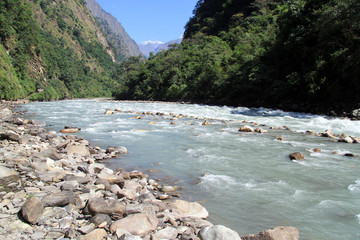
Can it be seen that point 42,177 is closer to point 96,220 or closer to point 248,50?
point 96,220

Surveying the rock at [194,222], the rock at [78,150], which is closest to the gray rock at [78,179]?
the rock at [194,222]

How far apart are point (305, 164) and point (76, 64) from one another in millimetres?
108901

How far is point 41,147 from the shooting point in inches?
310

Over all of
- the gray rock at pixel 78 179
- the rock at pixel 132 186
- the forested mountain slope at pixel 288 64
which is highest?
the forested mountain slope at pixel 288 64

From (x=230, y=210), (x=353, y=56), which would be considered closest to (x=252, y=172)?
(x=230, y=210)

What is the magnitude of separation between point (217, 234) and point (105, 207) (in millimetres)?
1653

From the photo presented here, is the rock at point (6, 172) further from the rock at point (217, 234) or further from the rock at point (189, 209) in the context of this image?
the rock at point (217, 234)

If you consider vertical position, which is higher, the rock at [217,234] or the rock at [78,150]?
the rock at [217,234]

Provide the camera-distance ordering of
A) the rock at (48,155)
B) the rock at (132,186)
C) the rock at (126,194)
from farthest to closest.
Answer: the rock at (48,155) < the rock at (132,186) < the rock at (126,194)

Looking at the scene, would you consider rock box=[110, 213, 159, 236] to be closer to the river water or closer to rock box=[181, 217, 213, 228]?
rock box=[181, 217, 213, 228]

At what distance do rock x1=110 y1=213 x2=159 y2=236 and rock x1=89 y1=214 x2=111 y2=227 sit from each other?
0.54 feet

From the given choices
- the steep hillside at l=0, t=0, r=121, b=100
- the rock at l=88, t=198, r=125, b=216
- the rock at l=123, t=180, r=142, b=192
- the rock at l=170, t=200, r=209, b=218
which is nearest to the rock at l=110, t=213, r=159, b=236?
the rock at l=88, t=198, r=125, b=216

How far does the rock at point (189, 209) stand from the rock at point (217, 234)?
32.5 inches

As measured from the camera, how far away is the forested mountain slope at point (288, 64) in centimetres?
1819
